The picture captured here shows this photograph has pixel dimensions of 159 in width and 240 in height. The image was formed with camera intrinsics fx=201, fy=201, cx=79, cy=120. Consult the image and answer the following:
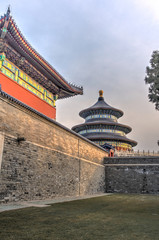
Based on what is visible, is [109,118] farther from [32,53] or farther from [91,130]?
[32,53]

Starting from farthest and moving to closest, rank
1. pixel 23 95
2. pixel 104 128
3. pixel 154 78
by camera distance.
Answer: pixel 104 128
pixel 23 95
pixel 154 78

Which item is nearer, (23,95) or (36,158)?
(36,158)

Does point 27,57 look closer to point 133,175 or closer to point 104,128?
point 133,175

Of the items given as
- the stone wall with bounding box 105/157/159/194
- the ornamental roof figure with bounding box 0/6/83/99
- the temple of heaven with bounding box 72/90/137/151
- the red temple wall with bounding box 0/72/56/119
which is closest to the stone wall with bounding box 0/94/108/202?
the red temple wall with bounding box 0/72/56/119

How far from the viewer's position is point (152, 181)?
19344 mm

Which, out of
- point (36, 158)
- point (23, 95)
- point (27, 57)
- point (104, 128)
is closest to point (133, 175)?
point (104, 128)

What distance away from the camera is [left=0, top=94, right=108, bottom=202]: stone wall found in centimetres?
882

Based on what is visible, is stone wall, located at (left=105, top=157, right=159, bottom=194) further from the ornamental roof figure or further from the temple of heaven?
the ornamental roof figure

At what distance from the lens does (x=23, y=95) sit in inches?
505

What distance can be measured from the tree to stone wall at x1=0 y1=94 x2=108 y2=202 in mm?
5888

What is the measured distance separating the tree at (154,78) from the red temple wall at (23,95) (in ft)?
25.4

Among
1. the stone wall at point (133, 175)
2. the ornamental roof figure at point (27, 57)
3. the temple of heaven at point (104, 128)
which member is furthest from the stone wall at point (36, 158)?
the temple of heaven at point (104, 128)

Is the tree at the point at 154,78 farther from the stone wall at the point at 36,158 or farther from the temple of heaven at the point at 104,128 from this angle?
the temple of heaven at the point at 104,128

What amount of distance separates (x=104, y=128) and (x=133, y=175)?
10530 mm
